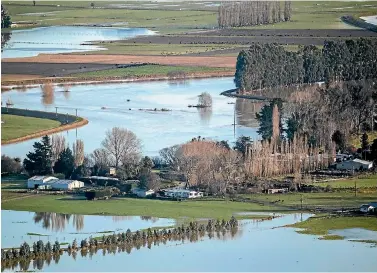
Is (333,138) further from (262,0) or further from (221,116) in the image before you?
(262,0)

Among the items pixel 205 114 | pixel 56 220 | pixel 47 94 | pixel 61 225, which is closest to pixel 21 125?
pixel 47 94

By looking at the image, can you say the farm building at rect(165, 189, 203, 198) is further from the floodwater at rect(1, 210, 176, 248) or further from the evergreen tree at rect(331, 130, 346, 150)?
the evergreen tree at rect(331, 130, 346, 150)

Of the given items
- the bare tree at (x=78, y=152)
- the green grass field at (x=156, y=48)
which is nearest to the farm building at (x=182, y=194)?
the bare tree at (x=78, y=152)

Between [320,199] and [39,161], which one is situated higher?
[39,161]

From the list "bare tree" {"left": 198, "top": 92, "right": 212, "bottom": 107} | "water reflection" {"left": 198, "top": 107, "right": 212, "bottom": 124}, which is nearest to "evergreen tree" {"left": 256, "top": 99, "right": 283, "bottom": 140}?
"water reflection" {"left": 198, "top": 107, "right": 212, "bottom": 124}

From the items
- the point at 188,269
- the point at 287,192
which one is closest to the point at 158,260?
the point at 188,269

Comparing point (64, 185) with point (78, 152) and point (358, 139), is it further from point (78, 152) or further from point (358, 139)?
point (358, 139)
